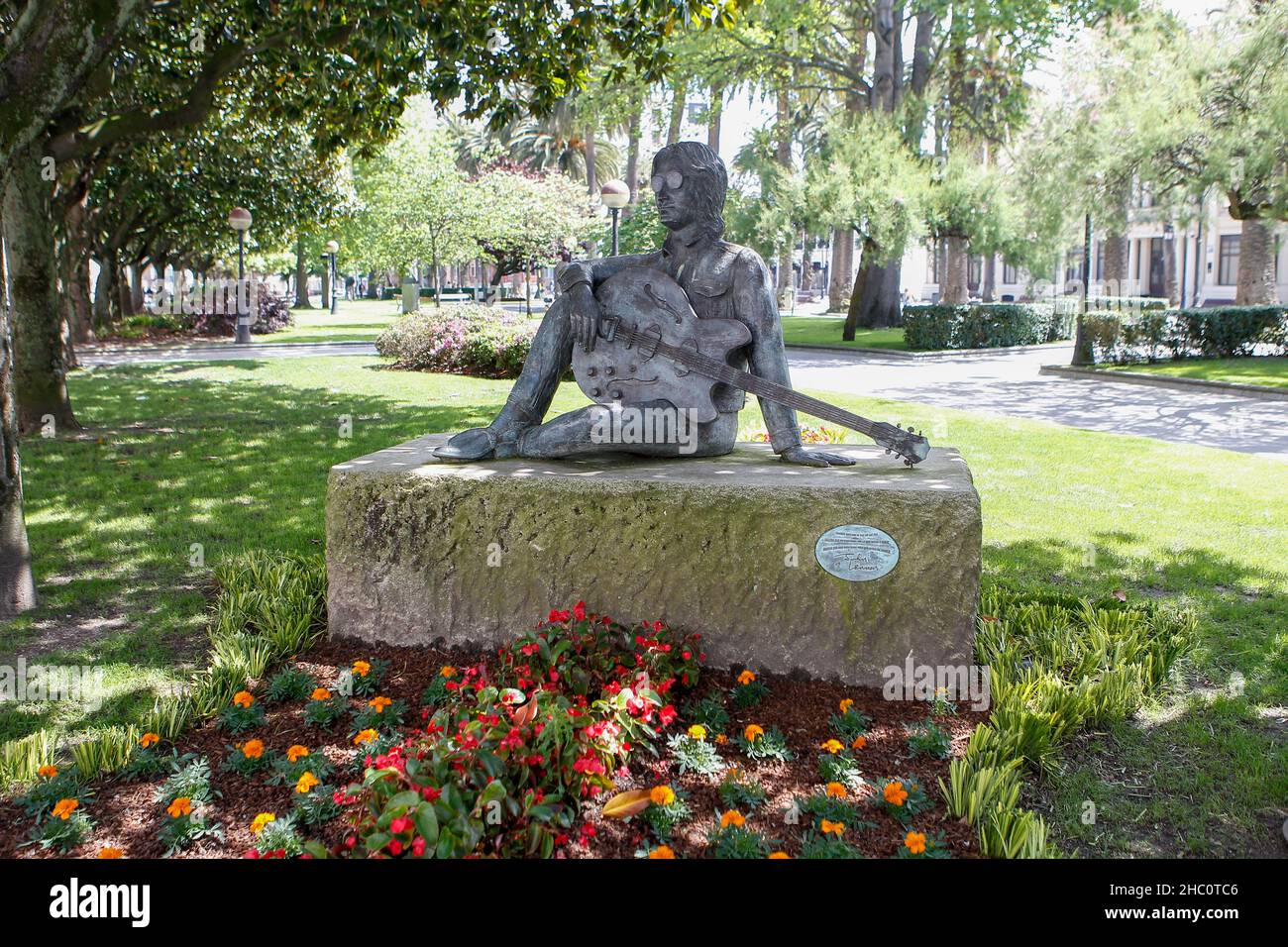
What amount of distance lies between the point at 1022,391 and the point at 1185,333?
6276mm

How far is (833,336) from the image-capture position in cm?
2958

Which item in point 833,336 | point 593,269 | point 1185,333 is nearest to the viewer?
point 593,269

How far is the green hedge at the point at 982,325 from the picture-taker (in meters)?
25.0

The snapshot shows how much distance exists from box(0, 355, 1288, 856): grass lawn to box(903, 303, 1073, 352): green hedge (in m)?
11.2

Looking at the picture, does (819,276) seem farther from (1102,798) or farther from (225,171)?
(1102,798)

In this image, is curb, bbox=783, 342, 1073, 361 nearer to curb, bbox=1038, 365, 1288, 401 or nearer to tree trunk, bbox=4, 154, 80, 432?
curb, bbox=1038, 365, 1288, 401

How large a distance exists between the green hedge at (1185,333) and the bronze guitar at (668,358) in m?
17.5

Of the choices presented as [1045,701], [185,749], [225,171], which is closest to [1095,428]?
[1045,701]

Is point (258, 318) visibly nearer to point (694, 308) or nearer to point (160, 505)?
point (160, 505)

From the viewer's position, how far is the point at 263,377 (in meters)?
18.3

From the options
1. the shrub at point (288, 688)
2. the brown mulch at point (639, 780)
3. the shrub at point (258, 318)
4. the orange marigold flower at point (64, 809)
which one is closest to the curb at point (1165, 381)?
the brown mulch at point (639, 780)

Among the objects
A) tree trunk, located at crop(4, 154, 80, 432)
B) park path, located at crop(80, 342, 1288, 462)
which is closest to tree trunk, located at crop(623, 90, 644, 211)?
park path, located at crop(80, 342, 1288, 462)

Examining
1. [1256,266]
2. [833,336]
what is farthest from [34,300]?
[1256,266]

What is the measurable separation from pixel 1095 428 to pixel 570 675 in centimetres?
1051
